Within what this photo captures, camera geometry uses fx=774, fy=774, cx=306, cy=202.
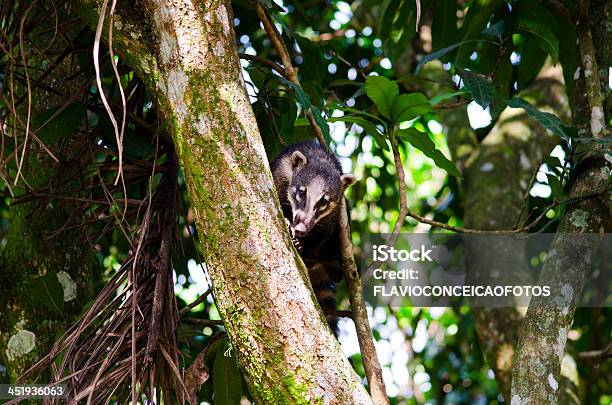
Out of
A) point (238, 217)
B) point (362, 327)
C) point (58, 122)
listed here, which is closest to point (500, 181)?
point (362, 327)

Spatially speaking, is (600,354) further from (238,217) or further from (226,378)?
(238,217)

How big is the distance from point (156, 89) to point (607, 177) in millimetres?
1891

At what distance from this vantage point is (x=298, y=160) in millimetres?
3943

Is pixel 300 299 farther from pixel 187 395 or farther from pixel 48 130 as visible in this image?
pixel 48 130

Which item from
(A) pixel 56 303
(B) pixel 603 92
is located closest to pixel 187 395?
(A) pixel 56 303

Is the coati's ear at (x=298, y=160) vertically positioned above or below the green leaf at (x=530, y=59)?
below

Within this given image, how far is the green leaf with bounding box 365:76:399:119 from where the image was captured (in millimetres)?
2877

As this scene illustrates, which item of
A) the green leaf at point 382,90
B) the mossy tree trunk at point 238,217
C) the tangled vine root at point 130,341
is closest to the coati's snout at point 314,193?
the green leaf at point 382,90

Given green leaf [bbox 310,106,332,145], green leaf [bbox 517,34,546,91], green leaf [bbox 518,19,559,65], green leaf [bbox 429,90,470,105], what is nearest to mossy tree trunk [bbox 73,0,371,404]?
green leaf [bbox 310,106,332,145]

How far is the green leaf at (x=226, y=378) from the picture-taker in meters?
3.13

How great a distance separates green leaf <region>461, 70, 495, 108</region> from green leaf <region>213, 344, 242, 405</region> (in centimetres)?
144

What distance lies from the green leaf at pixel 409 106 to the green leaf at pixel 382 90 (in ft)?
0.08

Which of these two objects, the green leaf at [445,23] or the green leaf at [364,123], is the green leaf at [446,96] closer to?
the green leaf at [364,123]

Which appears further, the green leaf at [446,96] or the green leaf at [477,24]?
the green leaf at [477,24]
